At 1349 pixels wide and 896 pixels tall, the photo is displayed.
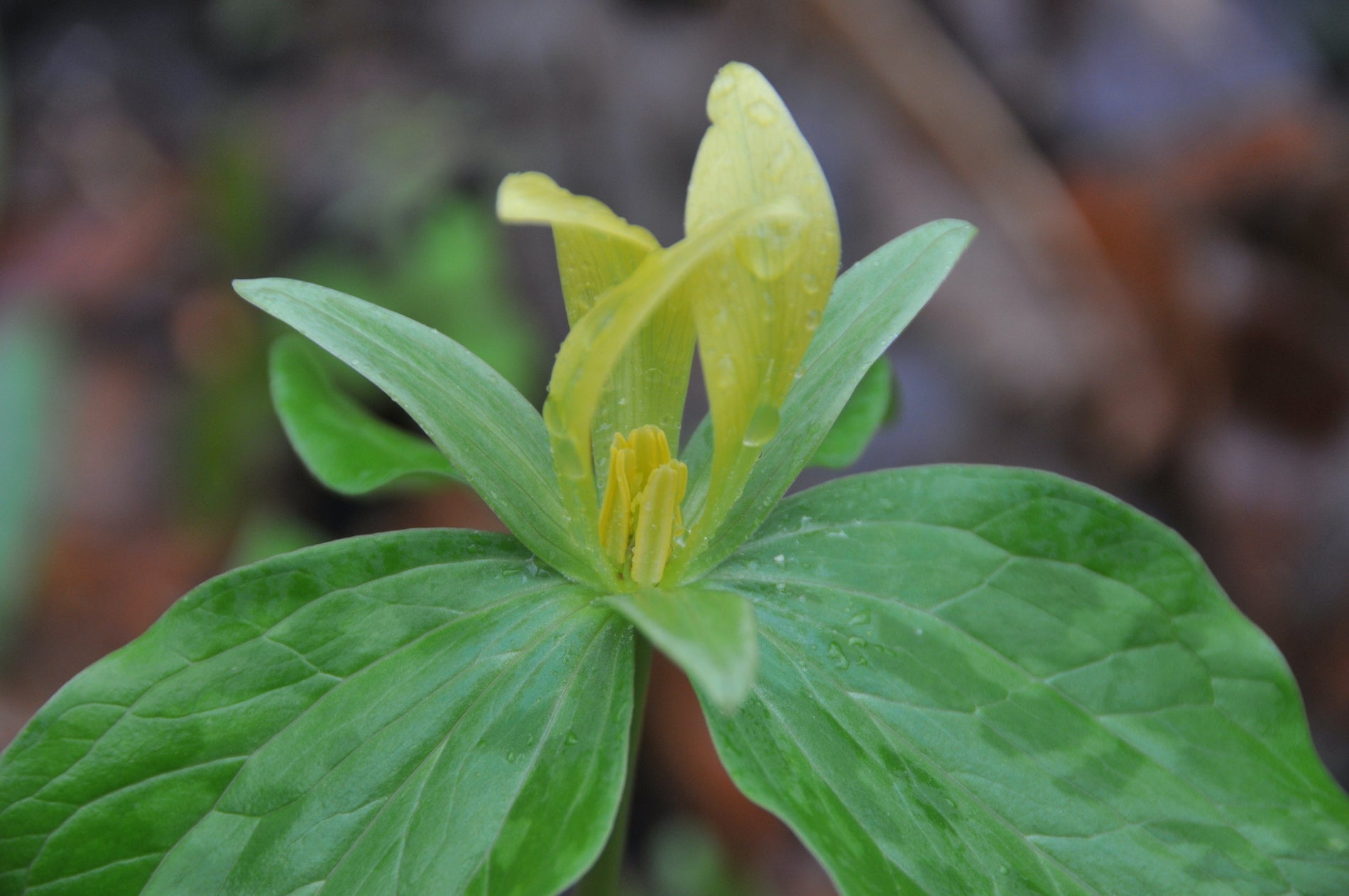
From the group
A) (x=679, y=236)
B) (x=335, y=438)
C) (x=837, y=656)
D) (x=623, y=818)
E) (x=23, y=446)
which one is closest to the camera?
(x=837, y=656)

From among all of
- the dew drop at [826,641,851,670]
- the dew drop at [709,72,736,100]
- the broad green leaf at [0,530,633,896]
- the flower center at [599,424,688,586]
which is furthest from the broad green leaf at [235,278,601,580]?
the dew drop at [709,72,736,100]

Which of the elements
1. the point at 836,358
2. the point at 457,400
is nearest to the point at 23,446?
the point at 457,400

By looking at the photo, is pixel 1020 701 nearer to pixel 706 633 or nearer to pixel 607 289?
pixel 706 633

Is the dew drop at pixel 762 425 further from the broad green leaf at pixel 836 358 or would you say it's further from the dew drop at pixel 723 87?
the dew drop at pixel 723 87

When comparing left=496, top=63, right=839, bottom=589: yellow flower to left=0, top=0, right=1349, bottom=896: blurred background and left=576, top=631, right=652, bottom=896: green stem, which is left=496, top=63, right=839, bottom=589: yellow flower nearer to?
left=576, top=631, right=652, bottom=896: green stem

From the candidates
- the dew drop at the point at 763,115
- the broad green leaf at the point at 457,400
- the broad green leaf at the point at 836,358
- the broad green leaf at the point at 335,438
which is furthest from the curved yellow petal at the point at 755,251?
the broad green leaf at the point at 335,438

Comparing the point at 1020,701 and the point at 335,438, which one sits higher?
the point at 335,438
